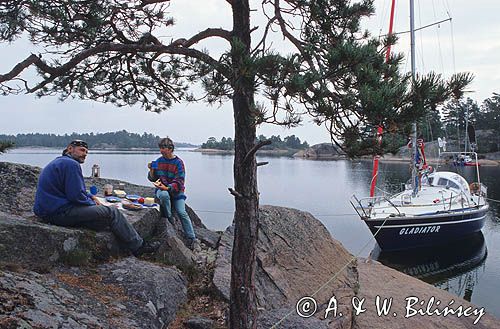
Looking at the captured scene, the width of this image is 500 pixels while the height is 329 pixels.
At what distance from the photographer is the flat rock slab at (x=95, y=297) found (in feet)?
9.78

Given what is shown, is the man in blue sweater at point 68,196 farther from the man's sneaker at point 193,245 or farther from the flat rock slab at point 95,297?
the man's sneaker at point 193,245

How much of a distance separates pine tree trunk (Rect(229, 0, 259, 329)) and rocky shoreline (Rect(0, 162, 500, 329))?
0.71 meters

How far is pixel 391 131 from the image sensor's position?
2.77 meters

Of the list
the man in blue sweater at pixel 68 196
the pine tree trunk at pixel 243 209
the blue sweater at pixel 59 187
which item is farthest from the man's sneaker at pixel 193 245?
the pine tree trunk at pixel 243 209

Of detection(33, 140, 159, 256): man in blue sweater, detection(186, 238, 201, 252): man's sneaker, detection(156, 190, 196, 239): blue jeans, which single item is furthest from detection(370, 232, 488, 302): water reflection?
detection(33, 140, 159, 256): man in blue sweater

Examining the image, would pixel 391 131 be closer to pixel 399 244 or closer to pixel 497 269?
pixel 399 244

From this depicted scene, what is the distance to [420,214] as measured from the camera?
13.9 meters

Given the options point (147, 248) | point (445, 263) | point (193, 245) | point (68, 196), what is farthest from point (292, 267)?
point (445, 263)

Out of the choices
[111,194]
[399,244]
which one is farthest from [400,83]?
[399,244]

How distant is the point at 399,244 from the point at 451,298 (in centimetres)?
685

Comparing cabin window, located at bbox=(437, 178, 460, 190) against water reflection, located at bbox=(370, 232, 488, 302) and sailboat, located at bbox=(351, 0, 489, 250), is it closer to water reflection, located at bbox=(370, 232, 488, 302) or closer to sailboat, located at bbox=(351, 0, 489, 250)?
sailboat, located at bbox=(351, 0, 489, 250)

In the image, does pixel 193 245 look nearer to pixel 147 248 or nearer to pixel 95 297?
pixel 147 248

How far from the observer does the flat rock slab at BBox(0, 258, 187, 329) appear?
2.98 m

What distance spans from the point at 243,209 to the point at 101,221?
1.92m
